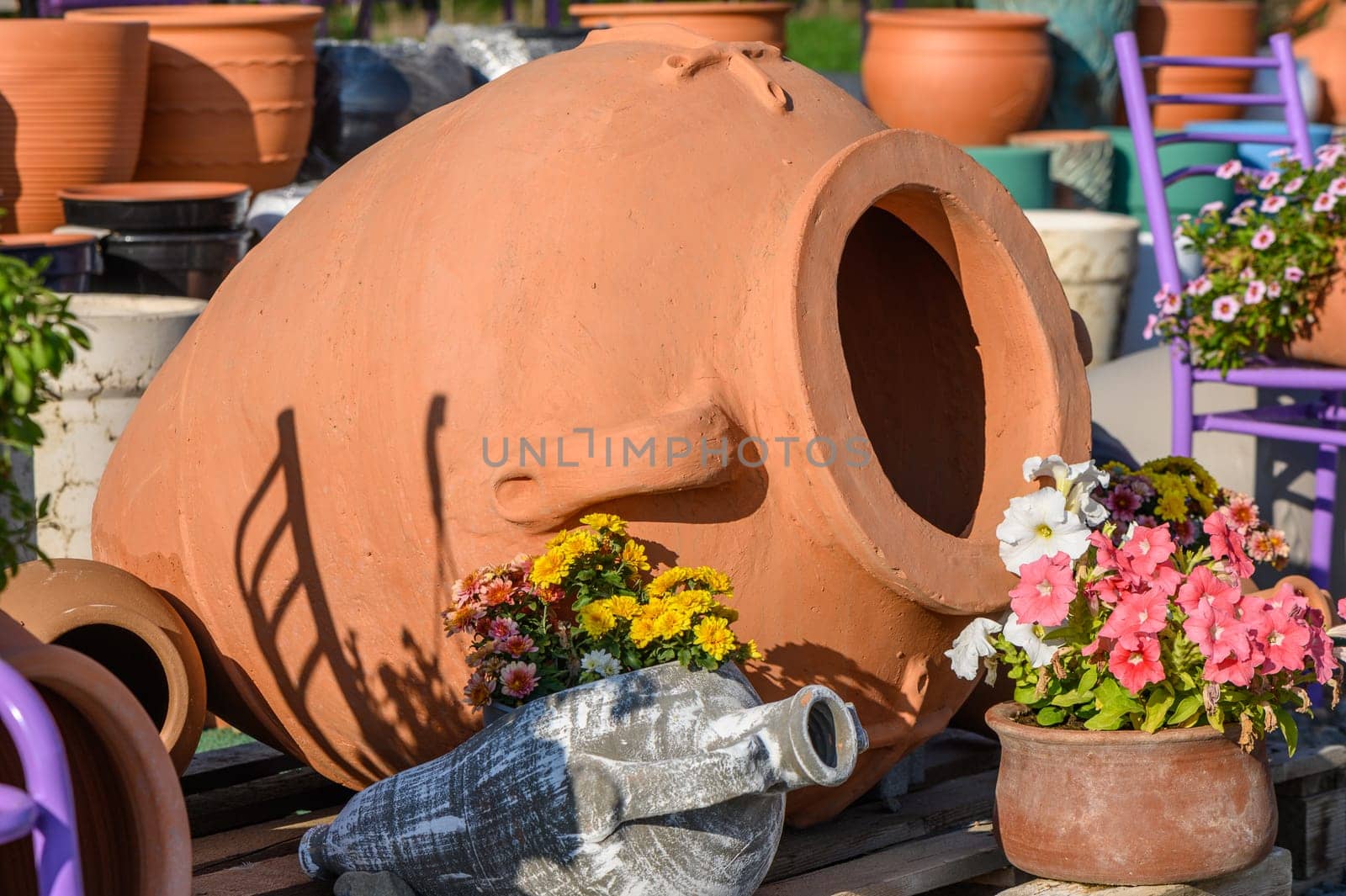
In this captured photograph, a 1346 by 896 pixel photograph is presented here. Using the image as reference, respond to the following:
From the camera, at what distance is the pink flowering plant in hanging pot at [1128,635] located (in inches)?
80.4

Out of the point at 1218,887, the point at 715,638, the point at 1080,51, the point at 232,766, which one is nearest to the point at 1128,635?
the point at 1218,887

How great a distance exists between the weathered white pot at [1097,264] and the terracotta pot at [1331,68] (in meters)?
3.89

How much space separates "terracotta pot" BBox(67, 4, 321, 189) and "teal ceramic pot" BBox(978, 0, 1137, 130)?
342 cm

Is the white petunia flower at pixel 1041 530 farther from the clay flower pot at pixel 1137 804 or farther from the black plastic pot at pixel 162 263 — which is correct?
the black plastic pot at pixel 162 263

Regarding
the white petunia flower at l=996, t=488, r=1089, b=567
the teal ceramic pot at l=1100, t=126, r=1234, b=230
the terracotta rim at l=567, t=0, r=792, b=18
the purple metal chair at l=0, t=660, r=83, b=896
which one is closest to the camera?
the purple metal chair at l=0, t=660, r=83, b=896

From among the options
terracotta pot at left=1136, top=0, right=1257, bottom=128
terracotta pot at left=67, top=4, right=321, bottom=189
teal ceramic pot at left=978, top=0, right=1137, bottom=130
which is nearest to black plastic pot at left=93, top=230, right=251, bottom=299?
terracotta pot at left=67, top=4, right=321, bottom=189

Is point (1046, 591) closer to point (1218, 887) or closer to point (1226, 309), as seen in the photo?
point (1218, 887)

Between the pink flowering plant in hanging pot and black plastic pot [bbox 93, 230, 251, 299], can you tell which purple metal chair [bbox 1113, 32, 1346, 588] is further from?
black plastic pot [bbox 93, 230, 251, 299]

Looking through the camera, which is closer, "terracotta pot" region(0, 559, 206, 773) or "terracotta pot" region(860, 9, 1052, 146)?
"terracotta pot" region(0, 559, 206, 773)

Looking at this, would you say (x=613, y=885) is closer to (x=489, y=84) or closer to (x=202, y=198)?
(x=489, y=84)

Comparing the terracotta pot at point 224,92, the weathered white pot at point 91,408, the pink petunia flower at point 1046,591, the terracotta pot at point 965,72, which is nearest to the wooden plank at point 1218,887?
the pink petunia flower at point 1046,591

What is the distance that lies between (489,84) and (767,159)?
46 centimetres

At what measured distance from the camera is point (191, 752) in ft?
7.63

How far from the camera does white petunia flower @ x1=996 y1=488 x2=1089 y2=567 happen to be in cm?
211
